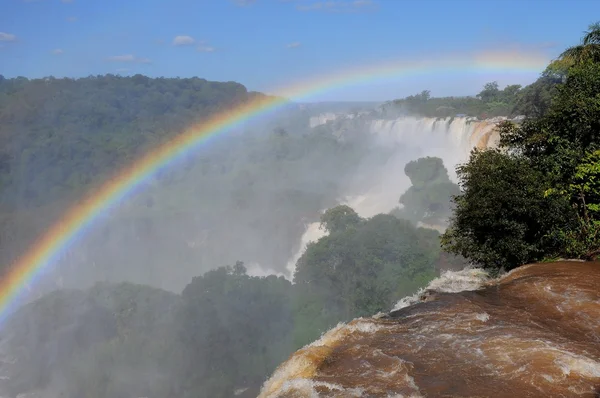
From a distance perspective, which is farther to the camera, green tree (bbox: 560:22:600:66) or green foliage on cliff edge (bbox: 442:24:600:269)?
green tree (bbox: 560:22:600:66)

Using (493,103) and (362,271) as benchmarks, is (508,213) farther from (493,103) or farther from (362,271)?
(493,103)

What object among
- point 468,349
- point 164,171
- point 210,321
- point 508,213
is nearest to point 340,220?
point 210,321

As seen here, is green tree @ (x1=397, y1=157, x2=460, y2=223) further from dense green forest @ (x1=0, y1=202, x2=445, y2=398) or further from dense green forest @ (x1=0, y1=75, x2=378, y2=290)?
dense green forest @ (x1=0, y1=75, x2=378, y2=290)

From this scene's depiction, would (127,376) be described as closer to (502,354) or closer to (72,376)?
(72,376)

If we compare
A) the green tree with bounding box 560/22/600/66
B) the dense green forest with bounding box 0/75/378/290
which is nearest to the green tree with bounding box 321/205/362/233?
the dense green forest with bounding box 0/75/378/290

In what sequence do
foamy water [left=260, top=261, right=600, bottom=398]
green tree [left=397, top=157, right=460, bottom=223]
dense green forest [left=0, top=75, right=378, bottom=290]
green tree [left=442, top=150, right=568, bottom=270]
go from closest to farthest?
1. foamy water [left=260, top=261, right=600, bottom=398]
2. green tree [left=442, top=150, right=568, bottom=270]
3. green tree [left=397, top=157, right=460, bottom=223]
4. dense green forest [left=0, top=75, right=378, bottom=290]

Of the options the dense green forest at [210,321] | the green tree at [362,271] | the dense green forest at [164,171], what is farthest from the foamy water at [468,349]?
the dense green forest at [164,171]

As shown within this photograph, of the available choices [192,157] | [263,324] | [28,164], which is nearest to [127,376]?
[263,324]

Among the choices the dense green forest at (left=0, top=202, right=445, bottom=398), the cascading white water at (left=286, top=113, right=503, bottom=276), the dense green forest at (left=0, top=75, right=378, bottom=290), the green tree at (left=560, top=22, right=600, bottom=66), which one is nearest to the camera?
the green tree at (left=560, top=22, right=600, bottom=66)
